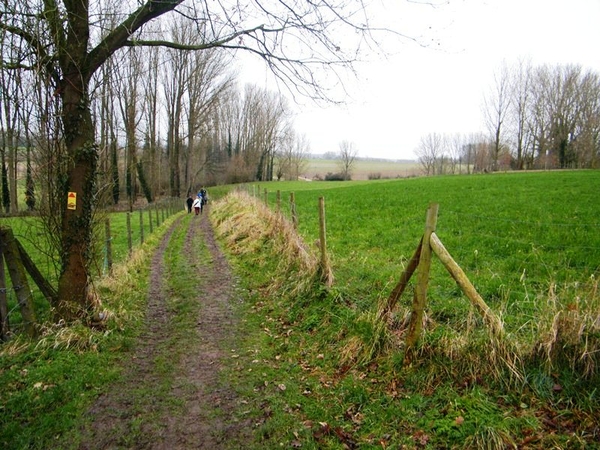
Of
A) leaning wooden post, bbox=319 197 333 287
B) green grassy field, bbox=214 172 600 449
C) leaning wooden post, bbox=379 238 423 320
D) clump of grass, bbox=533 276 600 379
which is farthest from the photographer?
leaning wooden post, bbox=319 197 333 287

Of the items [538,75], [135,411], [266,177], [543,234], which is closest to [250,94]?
[266,177]

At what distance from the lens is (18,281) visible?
5277mm

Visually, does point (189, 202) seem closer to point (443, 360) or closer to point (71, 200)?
point (71, 200)

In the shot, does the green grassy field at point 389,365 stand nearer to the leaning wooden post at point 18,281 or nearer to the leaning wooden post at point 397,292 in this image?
the leaning wooden post at point 397,292

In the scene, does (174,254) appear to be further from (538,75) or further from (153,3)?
(538,75)

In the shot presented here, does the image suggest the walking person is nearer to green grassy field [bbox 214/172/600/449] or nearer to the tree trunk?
green grassy field [bbox 214/172/600/449]

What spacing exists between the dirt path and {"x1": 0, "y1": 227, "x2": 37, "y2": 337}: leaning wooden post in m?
1.49

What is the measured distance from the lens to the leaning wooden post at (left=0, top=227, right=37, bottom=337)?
17.2ft

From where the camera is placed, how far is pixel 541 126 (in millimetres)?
54031

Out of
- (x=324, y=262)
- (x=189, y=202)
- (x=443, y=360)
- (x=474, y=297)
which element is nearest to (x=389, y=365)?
(x=443, y=360)

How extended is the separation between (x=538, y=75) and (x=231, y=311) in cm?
6365

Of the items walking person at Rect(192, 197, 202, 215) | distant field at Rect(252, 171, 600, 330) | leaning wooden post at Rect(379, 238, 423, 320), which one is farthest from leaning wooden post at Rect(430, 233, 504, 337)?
walking person at Rect(192, 197, 202, 215)

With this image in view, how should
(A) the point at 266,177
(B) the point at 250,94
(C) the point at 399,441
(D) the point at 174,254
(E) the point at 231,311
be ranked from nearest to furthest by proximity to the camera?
Result: (C) the point at 399,441 → (E) the point at 231,311 → (D) the point at 174,254 → (B) the point at 250,94 → (A) the point at 266,177

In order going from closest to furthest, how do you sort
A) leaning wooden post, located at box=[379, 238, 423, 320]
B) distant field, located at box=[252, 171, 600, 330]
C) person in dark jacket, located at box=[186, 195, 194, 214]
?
leaning wooden post, located at box=[379, 238, 423, 320] → distant field, located at box=[252, 171, 600, 330] → person in dark jacket, located at box=[186, 195, 194, 214]
